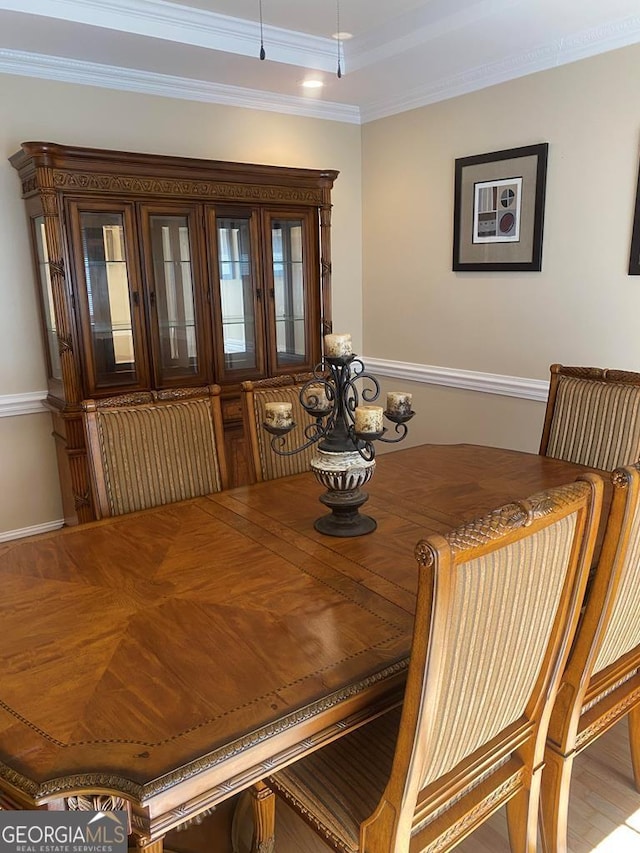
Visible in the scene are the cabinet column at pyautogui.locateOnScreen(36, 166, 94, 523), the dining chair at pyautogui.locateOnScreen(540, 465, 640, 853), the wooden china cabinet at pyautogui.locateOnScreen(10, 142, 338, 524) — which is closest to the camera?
the dining chair at pyautogui.locateOnScreen(540, 465, 640, 853)

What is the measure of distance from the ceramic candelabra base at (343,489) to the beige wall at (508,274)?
1.82m

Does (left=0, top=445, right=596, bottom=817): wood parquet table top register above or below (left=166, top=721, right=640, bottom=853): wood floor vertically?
above

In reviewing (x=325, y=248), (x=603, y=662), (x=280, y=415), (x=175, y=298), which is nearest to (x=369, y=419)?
(x=280, y=415)

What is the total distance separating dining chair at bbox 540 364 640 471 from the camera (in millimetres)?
2254

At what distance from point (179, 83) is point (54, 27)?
0.84 metres

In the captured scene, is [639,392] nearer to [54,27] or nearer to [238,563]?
[238,563]

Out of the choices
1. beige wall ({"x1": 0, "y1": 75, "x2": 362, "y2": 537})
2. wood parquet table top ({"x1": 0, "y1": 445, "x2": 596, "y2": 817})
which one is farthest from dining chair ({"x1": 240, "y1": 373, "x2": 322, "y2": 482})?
beige wall ({"x1": 0, "y1": 75, "x2": 362, "y2": 537})

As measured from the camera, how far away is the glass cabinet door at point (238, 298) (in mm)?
3340

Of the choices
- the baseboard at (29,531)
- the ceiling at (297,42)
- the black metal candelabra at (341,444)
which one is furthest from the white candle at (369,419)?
the baseboard at (29,531)

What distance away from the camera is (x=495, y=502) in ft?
6.21

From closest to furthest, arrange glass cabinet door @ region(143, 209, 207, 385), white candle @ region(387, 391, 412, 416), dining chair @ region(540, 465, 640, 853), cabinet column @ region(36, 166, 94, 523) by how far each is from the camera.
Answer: dining chair @ region(540, 465, 640, 853) → white candle @ region(387, 391, 412, 416) → cabinet column @ region(36, 166, 94, 523) → glass cabinet door @ region(143, 209, 207, 385)

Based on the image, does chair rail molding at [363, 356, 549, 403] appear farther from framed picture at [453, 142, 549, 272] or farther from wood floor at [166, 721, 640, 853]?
wood floor at [166, 721, 640, 853]

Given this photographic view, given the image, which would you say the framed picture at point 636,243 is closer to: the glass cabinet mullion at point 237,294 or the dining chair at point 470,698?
the glass cabinet mullion at point 237,294

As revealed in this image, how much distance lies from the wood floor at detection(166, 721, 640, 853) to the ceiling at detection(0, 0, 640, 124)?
8.84 ft
